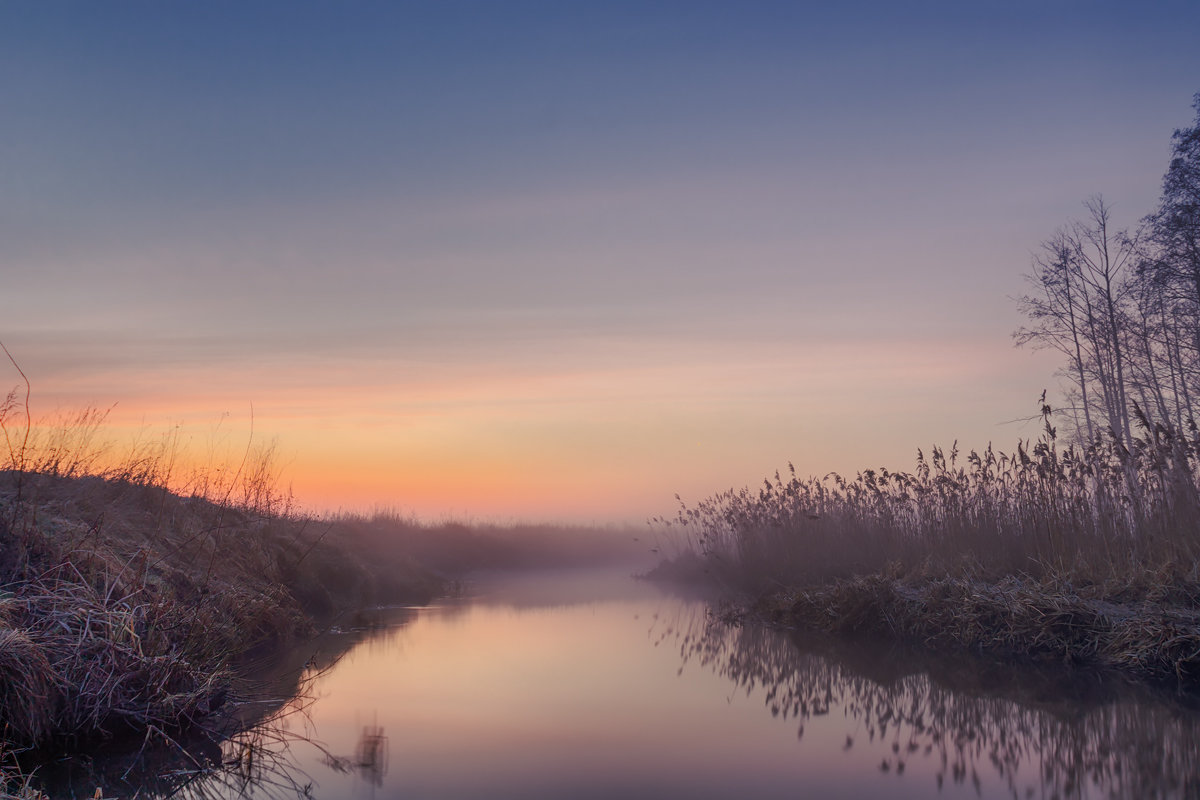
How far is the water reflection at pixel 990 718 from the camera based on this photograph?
4797mm

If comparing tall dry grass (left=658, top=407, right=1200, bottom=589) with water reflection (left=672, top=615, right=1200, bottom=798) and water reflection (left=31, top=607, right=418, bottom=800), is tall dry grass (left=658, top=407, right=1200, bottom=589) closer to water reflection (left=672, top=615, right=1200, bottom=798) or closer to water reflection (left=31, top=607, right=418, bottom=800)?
water reflection (left=672, top=615, right=1200, bottom=798)

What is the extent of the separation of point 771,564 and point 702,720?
8958mm

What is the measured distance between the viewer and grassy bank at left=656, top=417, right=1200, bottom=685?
768cm

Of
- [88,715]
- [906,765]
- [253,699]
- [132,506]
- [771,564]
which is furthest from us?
[771,564]

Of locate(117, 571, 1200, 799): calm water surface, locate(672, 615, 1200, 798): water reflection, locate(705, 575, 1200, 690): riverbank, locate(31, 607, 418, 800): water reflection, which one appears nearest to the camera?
locate(31, 607, 418, 800): water reflection

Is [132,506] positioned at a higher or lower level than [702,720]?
higher

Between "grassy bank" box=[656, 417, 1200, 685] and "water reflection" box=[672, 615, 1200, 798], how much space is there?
0.61 metres

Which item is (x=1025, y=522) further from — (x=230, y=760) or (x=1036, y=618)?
(x=230, y=760)

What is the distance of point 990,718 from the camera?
20.1 feet

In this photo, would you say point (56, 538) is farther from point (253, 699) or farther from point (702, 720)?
point (702, 720)

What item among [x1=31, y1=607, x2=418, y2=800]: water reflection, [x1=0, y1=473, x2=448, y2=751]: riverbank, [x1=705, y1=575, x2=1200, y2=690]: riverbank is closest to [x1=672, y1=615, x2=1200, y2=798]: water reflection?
[x1=705, y1=575, x2=1200, y2=690]: riverbank

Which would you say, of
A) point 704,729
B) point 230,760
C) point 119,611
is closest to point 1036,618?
point 704,729

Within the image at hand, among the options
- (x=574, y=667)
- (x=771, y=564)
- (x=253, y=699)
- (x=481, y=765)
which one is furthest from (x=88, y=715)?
(x=771, y=564)

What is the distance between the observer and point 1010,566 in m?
9.90
